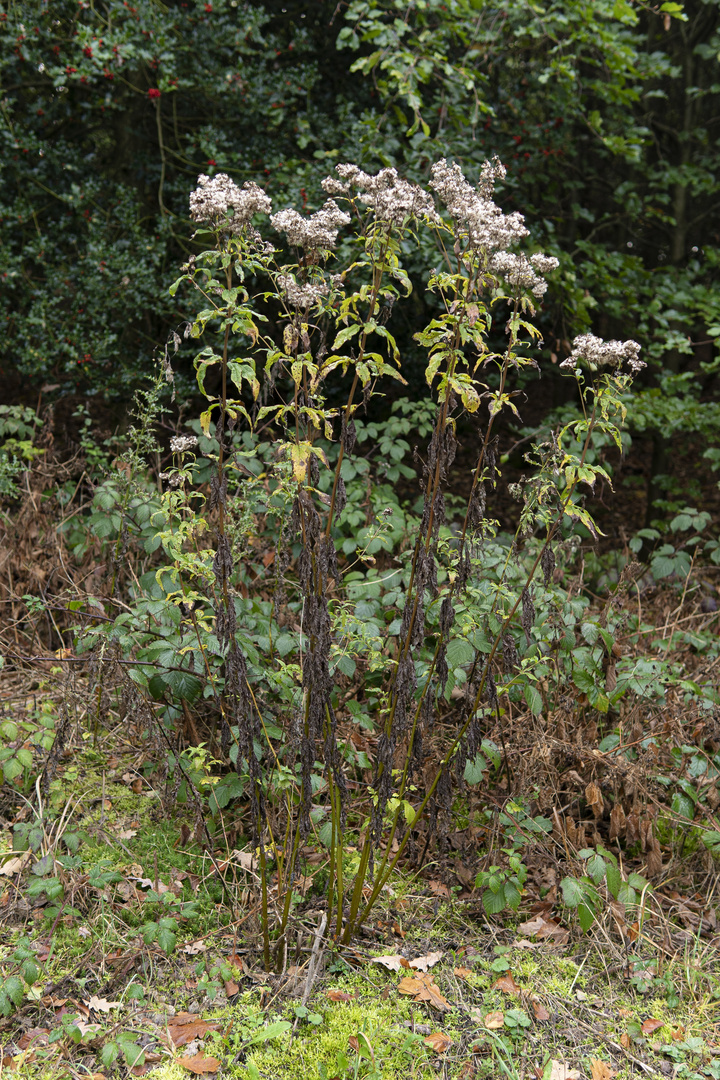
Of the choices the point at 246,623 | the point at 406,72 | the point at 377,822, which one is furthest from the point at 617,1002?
the point at 406,72

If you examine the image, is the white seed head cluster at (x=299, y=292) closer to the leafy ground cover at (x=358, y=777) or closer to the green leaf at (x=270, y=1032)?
the leafy ground cover at (x=358, y=777)

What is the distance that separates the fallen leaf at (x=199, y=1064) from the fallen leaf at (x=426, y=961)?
0.70 meters

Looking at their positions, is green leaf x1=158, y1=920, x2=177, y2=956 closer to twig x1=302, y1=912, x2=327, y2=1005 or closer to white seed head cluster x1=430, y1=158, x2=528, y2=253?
twig x1=302, y1=912, x2=327, y2=1005

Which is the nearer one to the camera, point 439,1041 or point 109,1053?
point 109,1053

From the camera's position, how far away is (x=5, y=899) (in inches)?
105

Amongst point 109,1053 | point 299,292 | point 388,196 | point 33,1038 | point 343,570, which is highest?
point 388,196

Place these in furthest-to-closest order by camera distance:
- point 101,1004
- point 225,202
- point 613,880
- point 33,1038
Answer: point 613,880, point 101,1004, point 33,1038, point 225,202

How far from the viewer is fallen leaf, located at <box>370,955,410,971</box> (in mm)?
2521

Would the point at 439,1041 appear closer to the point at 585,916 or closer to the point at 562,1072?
the point at 562,1072

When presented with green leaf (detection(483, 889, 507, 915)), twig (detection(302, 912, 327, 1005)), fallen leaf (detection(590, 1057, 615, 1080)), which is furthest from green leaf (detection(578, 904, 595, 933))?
twig (detection(302, 912, 327, 1005))

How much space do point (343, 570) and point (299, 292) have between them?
1049 mm

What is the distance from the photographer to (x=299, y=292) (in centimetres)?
198

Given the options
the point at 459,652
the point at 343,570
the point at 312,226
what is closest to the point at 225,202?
the point at 312,226

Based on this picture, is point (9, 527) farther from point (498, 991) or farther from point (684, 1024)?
point (684, 1024)
